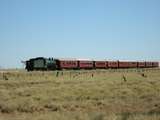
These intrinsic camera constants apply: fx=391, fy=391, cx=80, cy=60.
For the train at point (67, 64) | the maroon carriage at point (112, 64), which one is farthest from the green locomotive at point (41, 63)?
the maroon carriage at point (112, 64)

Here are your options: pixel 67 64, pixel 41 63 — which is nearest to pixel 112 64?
pixel 67 64

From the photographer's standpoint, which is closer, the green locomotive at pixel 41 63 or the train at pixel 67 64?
the train at pixel 67 64

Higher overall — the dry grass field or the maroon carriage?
the maroon carriage

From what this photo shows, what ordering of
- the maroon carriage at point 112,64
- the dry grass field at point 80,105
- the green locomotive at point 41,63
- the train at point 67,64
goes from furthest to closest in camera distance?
the maroon carriage at point 112,64 < the green locomotive at point 41,63 < the train at point 67,64 < the dry grass field at point 80,105

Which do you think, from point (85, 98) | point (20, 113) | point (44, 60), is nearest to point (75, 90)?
point (85, 98)

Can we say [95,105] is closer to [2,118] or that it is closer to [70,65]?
[2,118]

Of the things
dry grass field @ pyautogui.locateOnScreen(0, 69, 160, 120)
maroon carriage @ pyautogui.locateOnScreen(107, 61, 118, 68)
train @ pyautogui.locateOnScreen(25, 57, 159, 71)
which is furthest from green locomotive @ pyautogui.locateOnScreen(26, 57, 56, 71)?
dry grass field @ pyautogui.locateOnScreen(0, 69, 160, 120)

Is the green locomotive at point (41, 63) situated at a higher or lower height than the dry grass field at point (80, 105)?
higher

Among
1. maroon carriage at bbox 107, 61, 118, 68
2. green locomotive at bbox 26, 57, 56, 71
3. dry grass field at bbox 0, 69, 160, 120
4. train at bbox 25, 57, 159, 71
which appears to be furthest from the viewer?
maroon carriage at bbox 107, 61, 118, 68

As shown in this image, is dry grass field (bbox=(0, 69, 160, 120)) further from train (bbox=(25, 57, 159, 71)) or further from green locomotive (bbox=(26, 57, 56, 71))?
green locomotive (bbox=(26, 57, 56, 71))

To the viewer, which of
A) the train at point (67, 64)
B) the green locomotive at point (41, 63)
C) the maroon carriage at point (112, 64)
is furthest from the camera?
the maroon carriage at point (112, 64)

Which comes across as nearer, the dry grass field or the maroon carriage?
the dry grass field

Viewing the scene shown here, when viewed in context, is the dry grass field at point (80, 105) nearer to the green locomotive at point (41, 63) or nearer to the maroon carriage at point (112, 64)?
the green locomotive at point (41, 63)

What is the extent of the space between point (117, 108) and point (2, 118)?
7.79 m
